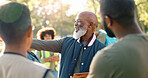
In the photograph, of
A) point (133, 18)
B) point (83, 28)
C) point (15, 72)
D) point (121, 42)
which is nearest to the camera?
point (15, 72)

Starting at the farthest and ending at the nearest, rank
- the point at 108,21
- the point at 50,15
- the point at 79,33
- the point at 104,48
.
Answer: the point at 50,15 → the point at 79,33 → the point at 108,21 → the point at 104,48

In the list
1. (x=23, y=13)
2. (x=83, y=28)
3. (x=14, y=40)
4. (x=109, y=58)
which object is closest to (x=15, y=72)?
(x=14, y=40)

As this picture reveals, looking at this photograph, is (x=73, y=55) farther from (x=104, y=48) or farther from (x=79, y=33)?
(x=104, y=48)

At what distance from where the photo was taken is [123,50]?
200 cm

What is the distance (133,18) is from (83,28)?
1.91m

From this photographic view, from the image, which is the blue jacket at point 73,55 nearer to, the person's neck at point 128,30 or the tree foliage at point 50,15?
the person's neck at point 128,30

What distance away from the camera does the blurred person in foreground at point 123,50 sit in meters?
1.96

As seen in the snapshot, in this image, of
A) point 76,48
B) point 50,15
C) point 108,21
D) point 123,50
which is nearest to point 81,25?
point 76,48

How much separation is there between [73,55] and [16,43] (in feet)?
5.89

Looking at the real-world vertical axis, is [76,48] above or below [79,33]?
below

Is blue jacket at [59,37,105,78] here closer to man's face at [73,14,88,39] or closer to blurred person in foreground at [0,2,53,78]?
man's face at [73,14,88,39]

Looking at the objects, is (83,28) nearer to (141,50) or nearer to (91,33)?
(91,33)

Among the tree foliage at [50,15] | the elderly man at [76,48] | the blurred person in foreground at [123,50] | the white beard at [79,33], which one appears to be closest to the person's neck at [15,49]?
the blurred person in foreground at [123,50]

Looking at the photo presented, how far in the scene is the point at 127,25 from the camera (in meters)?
2.21
